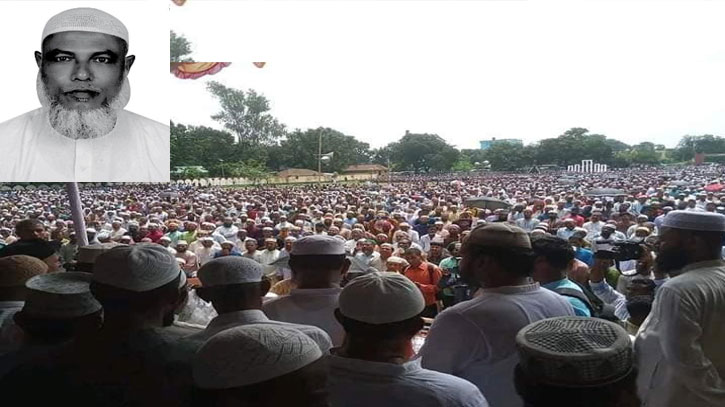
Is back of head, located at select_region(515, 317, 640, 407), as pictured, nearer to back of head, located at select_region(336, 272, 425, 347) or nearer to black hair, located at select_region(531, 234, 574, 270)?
back of head, located at select_region(336, 272, 425, 347)

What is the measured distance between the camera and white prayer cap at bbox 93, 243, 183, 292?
145 cm

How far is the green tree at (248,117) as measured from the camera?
6270 mm

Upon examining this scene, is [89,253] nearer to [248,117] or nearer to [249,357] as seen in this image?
[249,357]

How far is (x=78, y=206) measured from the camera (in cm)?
316

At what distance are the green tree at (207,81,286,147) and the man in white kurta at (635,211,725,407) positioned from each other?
12.6ft

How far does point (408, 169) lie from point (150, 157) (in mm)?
8641

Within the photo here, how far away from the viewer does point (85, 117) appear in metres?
3.01

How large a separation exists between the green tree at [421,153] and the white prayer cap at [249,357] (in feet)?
29.9

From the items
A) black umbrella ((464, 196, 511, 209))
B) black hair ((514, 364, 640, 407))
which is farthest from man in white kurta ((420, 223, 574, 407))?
black umbrella ((464, 196, 511, 209))

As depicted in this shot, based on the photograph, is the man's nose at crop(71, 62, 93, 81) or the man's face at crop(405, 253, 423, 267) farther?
the man's face at crop(405, 253, 423, 267)

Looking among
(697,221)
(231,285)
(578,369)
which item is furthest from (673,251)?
(231,285)

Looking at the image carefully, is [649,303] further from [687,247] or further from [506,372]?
[506,372]

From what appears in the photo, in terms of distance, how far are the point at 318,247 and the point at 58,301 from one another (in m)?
0.88

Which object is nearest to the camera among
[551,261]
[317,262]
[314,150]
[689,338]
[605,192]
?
[689,338]
